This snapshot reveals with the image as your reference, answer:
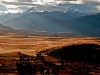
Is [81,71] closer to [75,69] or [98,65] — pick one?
[75,69]

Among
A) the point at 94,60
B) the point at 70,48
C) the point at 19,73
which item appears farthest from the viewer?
the point at 70,48

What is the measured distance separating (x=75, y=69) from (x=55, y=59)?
25976mm

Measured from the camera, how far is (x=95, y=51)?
489 feet

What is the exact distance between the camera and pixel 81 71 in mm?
114188

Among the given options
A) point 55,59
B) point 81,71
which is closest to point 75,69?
point 81,71

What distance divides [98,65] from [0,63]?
55556mm

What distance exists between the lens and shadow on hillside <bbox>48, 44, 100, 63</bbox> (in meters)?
143

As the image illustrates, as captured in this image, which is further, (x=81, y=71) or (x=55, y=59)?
(x=55, y=59)

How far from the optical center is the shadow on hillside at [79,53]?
14312cm

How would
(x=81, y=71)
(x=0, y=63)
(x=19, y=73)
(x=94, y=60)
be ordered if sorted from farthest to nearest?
(x=94, y=60) < (x=0, y=63) < (x=81, y=71) < (x=19, y=73)

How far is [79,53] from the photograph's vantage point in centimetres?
14812

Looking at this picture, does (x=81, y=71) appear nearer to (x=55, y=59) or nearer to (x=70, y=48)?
(x=55, y=59)

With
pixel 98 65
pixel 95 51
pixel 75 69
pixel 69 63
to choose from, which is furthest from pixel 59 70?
pixel 95 51

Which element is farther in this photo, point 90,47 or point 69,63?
point 90,47
